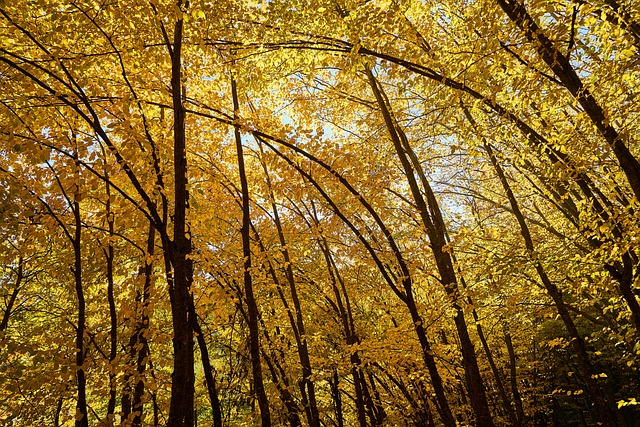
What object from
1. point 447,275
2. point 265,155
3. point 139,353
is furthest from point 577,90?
point 139,353

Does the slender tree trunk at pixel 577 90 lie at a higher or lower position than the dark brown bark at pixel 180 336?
higher

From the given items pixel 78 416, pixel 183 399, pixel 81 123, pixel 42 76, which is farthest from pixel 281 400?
pixel 42 76

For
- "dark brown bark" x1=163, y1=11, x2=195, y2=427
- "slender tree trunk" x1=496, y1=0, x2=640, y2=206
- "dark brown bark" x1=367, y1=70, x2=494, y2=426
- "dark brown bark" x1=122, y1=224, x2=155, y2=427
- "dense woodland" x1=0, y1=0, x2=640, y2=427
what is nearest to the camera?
"dark brown bark" x1=163, y1=11, x2=195, y2=427

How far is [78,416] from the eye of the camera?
14.5 feet

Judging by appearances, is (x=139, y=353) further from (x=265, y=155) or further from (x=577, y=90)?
(x=577, y=90)

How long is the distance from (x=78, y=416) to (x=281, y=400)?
4725 mm

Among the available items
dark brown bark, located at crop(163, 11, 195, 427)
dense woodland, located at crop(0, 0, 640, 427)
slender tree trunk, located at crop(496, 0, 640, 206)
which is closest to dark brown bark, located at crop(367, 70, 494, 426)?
dense woodland, located at crop(0, 0, 640, 427)

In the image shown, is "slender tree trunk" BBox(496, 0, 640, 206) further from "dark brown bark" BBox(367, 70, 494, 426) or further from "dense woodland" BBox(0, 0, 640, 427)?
"dark brown bark" BBox(367, 70, 494, 426)

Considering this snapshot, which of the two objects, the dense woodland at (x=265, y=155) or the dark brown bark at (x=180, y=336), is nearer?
the dark brown bark at (x=180, y=336)

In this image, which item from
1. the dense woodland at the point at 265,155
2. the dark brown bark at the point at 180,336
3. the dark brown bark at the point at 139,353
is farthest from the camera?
the dark brown bark at the point at 139,353

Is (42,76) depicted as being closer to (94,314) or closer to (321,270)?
(94,314)

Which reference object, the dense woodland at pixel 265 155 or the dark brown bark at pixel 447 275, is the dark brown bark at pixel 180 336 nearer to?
the dense woodland at pixel 265 155

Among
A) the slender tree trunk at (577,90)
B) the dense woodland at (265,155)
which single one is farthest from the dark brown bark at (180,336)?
the slender tree trunk at (577,90)

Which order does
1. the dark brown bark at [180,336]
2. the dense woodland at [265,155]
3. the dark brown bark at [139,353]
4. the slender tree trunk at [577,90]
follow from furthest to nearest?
the dark brown bark at [139,353], the dense woodland at [265,155], the slender tree trunk at [577,90], the dark brown bark at [180,336]
